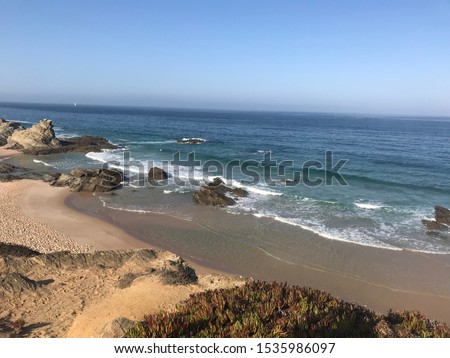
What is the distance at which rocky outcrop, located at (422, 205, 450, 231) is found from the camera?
21.2 metres

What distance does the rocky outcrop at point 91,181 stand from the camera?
28.1 metres

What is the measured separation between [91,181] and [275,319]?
80.7ft

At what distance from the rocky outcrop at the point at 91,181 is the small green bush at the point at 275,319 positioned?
71.7 feet

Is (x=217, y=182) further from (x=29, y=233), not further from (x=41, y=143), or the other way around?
(x=41, y=143)

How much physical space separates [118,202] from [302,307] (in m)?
20.2

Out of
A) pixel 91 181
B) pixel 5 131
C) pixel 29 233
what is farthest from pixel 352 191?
pixel 5 131

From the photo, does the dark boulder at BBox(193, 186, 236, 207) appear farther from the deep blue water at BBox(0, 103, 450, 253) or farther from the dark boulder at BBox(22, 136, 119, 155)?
the dark boulder at BBox(22, 136, 119, 155)

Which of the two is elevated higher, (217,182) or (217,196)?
(217,182)

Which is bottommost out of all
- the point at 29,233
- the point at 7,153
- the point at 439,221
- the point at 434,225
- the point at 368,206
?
the point at 29,233

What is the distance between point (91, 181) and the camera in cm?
2850

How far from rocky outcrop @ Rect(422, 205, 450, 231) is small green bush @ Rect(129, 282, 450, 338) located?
50.4 ft

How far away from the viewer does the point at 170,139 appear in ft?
202

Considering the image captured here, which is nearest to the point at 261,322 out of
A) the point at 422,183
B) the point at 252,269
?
the point at 252,269

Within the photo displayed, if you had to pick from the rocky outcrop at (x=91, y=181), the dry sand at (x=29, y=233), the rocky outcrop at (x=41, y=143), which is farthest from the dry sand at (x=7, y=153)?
the dry sand at (x=29, y=233)
